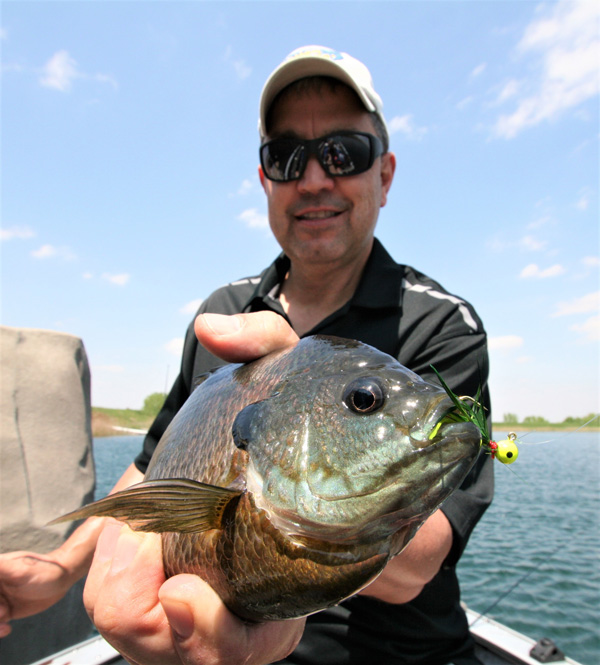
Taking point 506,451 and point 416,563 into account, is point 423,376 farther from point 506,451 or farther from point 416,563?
point 506,451

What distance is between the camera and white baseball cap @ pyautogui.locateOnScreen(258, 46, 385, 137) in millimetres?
3004

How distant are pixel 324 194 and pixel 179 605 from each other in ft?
8.28

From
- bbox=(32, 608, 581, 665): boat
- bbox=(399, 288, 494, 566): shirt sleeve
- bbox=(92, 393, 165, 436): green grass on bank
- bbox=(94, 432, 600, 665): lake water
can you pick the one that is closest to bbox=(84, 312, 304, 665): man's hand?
bbox=(399, 288, 494, 566): shirt sleeve

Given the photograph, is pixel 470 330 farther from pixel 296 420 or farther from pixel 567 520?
pixel 567 520

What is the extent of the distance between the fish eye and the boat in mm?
3779

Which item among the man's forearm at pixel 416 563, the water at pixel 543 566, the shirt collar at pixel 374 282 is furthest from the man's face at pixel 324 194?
the water at pixel 543 566

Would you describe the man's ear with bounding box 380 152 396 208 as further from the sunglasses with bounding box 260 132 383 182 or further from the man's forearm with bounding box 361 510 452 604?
the man's forearm with bounding box 361 510 452 604

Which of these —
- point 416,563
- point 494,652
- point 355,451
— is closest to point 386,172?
point 416,563

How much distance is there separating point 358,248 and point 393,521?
238cm

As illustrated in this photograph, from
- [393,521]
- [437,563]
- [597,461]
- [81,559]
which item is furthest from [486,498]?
[597,461]

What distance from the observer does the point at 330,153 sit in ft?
10.0

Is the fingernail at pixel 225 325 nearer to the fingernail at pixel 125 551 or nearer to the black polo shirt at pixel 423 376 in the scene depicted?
the fingernail at pixel 125 551

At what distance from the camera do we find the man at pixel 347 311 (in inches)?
83.0

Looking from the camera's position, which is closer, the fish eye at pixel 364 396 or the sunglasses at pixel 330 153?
the fish eye at pixel 364 396
